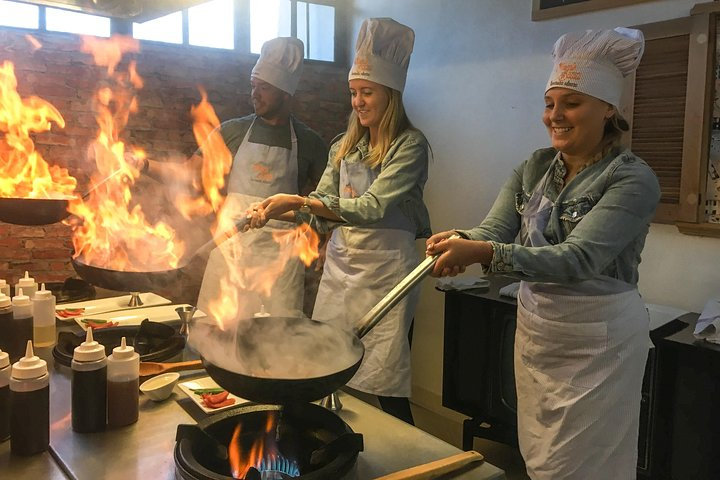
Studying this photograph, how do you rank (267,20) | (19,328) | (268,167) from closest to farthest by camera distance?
(19,328), (268,167), (267,20)

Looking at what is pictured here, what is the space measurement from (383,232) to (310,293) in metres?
1.64

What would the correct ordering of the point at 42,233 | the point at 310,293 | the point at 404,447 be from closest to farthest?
1. the point at 404,447
2. the point at 42,233
3. the point at 310,293

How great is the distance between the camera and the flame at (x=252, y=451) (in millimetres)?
1139

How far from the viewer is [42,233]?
3395mm

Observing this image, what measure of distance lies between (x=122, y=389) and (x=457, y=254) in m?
0.86

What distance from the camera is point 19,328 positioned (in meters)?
1.63

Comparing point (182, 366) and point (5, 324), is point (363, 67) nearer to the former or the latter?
point (182, 366)

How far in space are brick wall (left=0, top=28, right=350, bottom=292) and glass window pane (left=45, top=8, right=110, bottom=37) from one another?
84 millimetres

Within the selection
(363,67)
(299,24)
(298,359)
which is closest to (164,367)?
(298,359)

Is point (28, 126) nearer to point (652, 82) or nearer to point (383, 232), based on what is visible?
point (383, 232)

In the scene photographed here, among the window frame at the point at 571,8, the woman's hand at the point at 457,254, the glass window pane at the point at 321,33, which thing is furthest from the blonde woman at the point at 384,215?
the glass window pane at the point at 321,33

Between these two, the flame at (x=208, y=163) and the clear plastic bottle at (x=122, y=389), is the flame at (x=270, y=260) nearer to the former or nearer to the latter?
the flame at (x=208, y=163)

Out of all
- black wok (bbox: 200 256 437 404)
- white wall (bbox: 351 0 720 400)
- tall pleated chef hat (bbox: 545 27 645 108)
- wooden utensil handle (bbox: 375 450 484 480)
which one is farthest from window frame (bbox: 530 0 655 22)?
wooden utensil handle (bbox: 375 450 484 480)

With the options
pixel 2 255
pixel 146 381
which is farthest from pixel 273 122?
pixel 146 381
